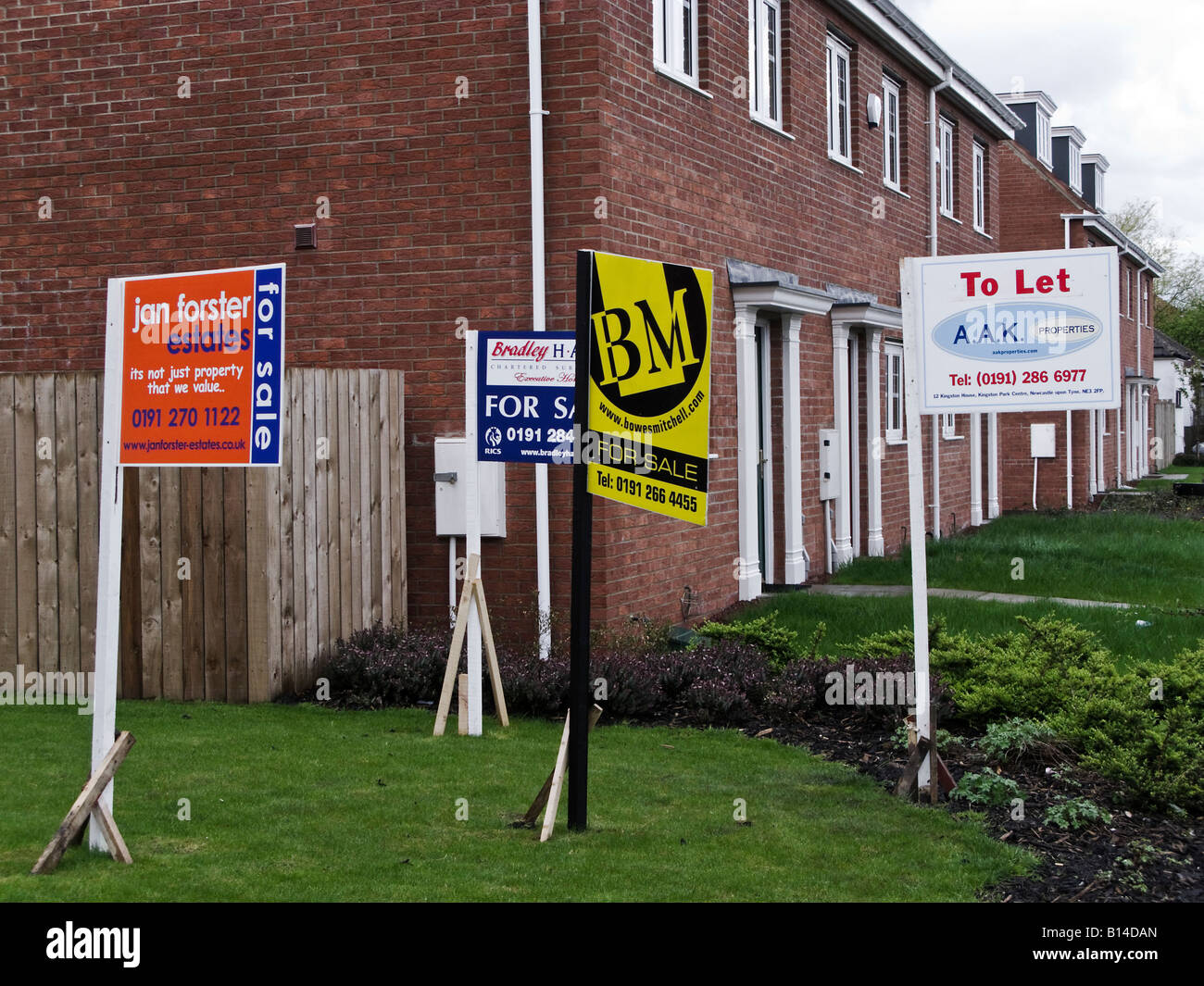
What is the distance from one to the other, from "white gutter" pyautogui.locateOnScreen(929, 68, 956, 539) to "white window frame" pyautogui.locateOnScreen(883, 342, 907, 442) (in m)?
0.60

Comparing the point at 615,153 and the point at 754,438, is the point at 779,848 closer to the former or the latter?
the point at 615,153

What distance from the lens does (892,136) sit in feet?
64.0

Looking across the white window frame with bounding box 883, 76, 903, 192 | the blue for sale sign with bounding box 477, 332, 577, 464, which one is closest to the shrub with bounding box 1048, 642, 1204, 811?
the blue for sale sign with bounding box 477, 332, 577, 464

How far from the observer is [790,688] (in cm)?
909

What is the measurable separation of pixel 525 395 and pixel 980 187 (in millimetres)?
18562

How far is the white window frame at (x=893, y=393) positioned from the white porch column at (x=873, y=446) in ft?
2.45

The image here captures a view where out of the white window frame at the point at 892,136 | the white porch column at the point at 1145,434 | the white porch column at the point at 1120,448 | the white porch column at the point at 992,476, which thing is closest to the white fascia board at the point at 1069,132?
the white porch column at the point at 1120,448

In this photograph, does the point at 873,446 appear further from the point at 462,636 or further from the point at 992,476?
the point at 462,636

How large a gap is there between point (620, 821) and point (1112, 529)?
1711 centimetres

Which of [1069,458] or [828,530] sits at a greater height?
[1069,458]

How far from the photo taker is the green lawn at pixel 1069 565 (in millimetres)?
15062

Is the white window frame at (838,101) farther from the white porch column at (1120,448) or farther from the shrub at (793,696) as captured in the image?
the white porch column at (1120,448)

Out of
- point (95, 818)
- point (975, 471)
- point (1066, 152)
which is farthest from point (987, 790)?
point (1066, 152)
